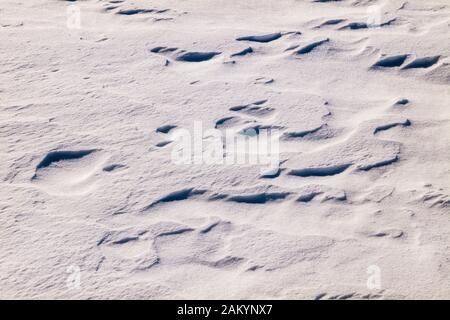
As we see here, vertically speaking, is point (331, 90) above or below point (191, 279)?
above

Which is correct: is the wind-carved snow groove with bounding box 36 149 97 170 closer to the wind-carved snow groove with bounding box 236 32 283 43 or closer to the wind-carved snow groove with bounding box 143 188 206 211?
the wind-carved snow groove with bounding box 143 188 206 211

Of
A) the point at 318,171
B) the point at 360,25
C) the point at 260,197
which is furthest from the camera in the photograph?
the point at 360,25

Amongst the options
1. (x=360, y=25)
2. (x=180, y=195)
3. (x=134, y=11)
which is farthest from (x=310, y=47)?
(x=180, y=195)

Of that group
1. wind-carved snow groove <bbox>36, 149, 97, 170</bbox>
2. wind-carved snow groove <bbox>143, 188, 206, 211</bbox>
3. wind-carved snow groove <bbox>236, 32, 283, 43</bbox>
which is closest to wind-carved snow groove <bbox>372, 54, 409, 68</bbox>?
wind-carved snow groove <bbox>236, 32, 283, 43</bbox>

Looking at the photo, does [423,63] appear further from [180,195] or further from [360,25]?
[180,195]

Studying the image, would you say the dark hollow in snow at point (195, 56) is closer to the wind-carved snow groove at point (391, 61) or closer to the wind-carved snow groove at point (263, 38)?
the wind-carved snow groove at point (263, 38)

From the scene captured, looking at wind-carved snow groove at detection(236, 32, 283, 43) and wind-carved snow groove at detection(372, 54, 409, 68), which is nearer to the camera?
wind-carved snow groove at detection(372, 54, 409, 68)
